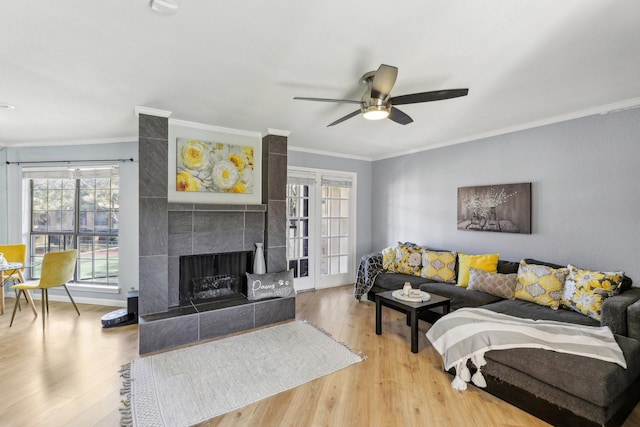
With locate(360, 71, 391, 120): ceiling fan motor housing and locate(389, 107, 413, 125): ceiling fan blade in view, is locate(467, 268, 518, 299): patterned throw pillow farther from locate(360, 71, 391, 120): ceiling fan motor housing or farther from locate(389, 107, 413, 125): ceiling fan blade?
locate(360, 71, 391, 120): ceiling fan motor housing

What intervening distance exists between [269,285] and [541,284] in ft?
9.96

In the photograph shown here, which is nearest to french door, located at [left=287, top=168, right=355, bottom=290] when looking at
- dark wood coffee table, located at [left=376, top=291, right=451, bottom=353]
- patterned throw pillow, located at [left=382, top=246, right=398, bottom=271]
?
patterned throw pillow, located at [left=382, top=246, right=398, bottom=271]

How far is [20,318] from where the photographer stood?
3855 millimetres

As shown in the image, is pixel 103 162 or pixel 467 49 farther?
pixel 103 162

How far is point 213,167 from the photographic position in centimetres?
388

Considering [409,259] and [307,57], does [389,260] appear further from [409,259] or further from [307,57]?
[307,57]

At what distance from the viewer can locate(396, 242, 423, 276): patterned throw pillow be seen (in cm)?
436

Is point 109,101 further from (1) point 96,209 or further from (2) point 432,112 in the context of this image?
(2) point 432,112

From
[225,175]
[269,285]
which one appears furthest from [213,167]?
[269,285]

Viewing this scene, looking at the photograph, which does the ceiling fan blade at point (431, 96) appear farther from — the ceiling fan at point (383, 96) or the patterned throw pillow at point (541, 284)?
the patterned throw pillow at point (541, 284)

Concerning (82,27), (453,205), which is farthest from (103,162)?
(453,205)

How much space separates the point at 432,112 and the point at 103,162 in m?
4.72

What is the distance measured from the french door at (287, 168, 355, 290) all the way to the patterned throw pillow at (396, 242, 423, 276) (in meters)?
1.30

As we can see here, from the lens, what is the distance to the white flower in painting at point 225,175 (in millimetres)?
3908
